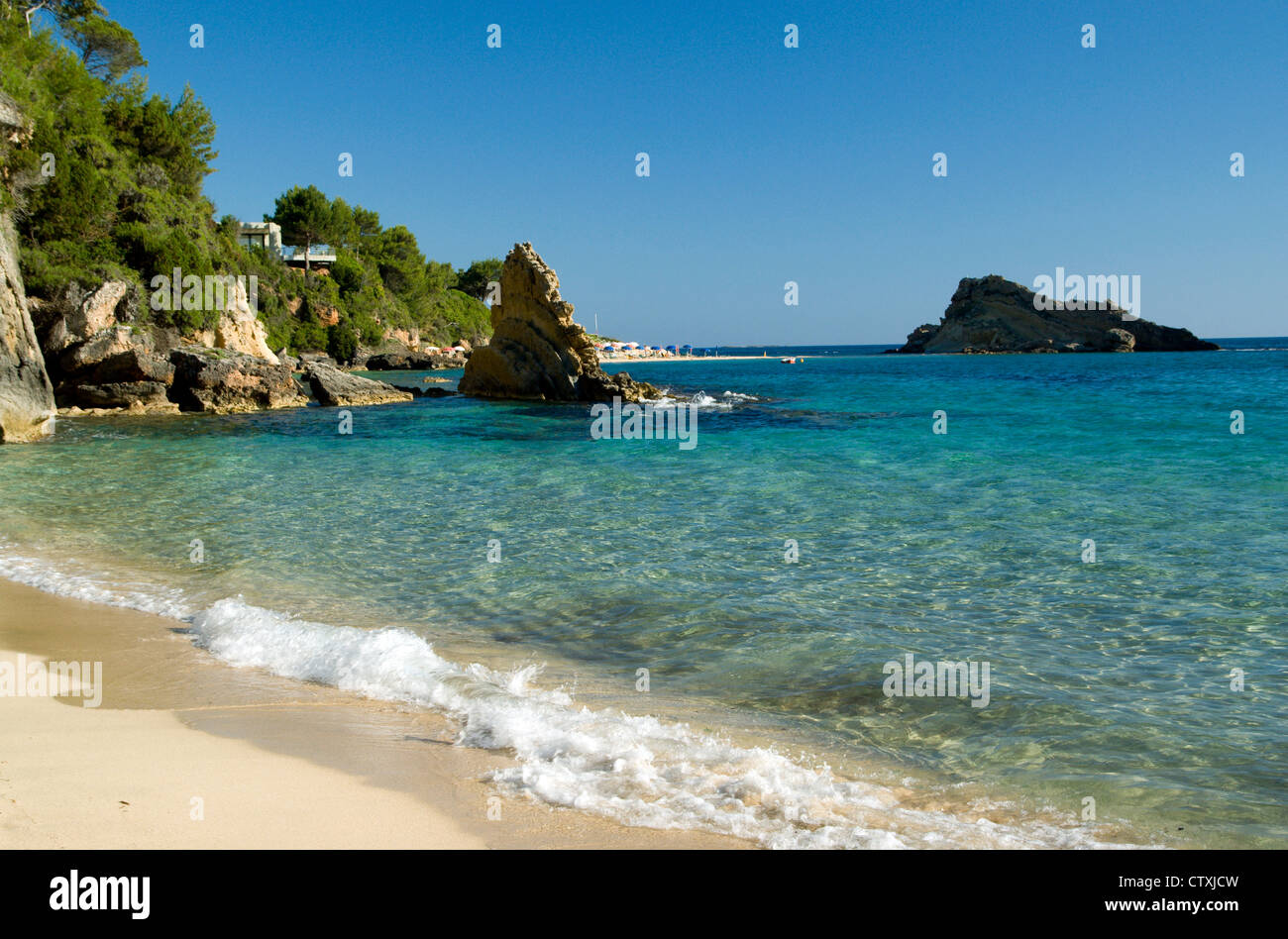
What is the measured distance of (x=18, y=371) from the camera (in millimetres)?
20391

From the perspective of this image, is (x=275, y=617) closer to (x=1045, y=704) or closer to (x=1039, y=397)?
(x=1045, y=704)

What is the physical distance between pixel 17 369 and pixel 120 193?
20.5 m

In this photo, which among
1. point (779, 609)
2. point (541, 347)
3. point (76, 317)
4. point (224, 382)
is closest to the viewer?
point (779, 609)

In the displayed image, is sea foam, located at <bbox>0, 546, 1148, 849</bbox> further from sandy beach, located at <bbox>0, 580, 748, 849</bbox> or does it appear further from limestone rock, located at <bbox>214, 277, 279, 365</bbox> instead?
limestone rock, located at <bbox>214, 277, 279, 365</bbox>

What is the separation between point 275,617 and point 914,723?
533cm

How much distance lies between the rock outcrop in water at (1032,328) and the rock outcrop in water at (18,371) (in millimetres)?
120182

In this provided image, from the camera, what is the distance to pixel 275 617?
7.29 meters

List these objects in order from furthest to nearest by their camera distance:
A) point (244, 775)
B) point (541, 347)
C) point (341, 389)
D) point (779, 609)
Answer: point (541, 347)
point (341, 389)
point (779, 609)
point (244, 775)

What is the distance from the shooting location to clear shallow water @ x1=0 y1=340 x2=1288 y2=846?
169 inches

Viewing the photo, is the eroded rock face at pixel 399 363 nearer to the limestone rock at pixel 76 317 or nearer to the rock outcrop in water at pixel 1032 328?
the limestone rock at pixel 76 317

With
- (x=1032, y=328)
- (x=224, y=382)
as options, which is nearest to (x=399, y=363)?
(x=224, y=382)

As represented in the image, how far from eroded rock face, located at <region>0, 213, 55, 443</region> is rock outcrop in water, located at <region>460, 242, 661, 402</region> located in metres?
17.9

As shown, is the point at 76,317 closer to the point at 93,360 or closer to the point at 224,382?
the point at 93,360

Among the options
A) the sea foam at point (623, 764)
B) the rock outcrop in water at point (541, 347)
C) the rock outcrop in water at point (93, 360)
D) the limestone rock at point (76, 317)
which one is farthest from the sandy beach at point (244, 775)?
the rock outcrop in water at point (541, 347)
